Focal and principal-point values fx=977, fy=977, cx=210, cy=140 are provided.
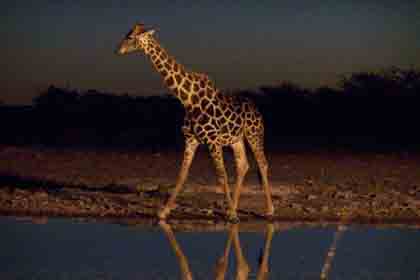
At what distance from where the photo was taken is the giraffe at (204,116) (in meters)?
11.4

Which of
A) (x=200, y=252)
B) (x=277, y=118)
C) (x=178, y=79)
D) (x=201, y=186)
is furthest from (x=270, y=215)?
(x=277, y=118)

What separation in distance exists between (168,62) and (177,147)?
38.3 feet

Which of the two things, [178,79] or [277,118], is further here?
[277,118]

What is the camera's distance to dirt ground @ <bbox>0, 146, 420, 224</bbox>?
468 inches

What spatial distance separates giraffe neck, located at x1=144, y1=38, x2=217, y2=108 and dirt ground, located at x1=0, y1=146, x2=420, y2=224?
4.57ft

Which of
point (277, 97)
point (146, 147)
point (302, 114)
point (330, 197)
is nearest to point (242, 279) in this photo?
point (330, 197)

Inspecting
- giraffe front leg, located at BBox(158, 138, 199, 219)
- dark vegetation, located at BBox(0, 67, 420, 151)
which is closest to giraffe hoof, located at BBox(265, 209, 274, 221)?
giraffe front leg, located at BBox(158, 138, 199, 219)

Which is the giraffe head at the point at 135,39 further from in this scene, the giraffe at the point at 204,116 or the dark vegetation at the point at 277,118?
the dark vegetation at the point at 277,118

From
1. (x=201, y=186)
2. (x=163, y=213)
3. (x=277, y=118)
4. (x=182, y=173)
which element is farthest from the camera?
(x=277, y=118)

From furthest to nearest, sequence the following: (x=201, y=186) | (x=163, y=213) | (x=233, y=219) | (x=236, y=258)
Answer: (x=201, y=186) → (x=163, y=213) → (x=233, y=219) → (x=236, y=258)

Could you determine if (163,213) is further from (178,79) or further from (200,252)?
(200,252)

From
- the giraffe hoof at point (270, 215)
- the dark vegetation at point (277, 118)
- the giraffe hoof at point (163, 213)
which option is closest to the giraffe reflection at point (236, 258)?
the giraffe hoof at point (163, 213)

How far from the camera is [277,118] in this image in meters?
31.2

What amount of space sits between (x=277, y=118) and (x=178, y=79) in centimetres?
1962
